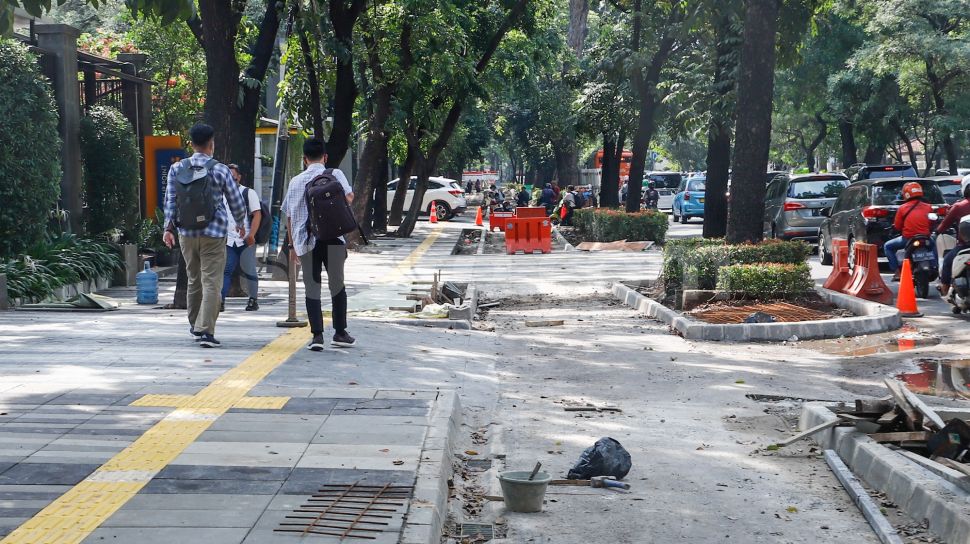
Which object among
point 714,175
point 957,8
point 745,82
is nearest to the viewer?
point 745,82

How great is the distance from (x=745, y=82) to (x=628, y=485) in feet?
33.9

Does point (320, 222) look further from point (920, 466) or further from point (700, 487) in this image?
point (920, 466)

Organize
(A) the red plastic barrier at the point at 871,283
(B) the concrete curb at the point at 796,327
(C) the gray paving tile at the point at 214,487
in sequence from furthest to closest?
(A) the red plastic barrier at the point at 871,283, (B) the concrete curb at the point at 796,327, (C) the gray paving tile at the point at 214,487

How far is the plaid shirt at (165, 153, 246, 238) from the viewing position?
380 inches

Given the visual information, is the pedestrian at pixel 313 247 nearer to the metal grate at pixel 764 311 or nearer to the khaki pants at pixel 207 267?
the khaki pants at pixel 207 267

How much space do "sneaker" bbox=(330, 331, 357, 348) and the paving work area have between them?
20 cm

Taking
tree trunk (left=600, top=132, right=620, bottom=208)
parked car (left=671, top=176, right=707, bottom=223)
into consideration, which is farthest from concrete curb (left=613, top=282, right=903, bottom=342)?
parked car (left=671, top=176, right=707, bottom=223)

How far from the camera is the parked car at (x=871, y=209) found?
18.7 m

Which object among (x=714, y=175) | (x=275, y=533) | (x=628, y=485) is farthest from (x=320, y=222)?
(x=714, y=175)

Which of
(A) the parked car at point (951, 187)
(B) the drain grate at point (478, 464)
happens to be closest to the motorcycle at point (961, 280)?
(B) the drain grate at point (478, 464)

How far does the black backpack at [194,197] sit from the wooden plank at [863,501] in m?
5.26

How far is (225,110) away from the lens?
1388cm

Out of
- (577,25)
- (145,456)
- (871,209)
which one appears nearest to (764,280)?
(871,209)

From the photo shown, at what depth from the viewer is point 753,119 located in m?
15.7
